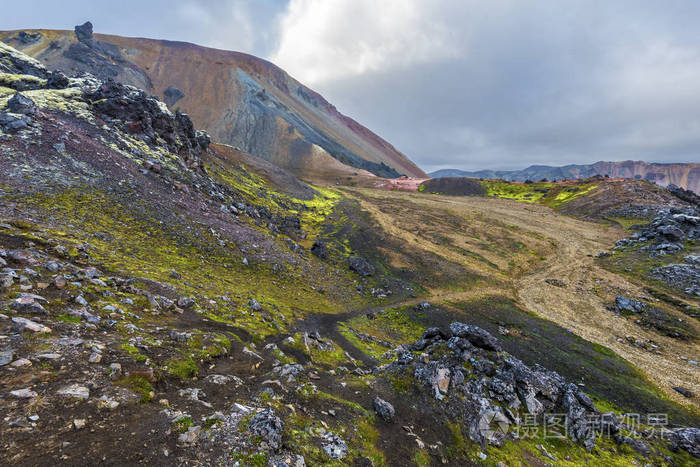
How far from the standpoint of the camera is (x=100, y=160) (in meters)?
30.6

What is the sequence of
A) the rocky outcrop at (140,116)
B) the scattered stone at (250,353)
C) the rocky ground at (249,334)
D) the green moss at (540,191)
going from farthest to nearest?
the green moss at (540,191) → the rocky outcrop at (140,116) → the scattered stone at (250,353) → the rocky ground at (249,334)

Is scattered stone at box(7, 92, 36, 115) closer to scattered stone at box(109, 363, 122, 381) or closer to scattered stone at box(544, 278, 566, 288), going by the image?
scattered stone at box(109, 363, 122, 381)

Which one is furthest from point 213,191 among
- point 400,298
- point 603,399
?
point 603,399

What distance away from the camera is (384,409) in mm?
13148

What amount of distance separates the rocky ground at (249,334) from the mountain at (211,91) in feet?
338

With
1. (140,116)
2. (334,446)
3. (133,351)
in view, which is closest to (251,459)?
(334,446)

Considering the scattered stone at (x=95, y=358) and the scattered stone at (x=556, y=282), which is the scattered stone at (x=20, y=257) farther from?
the scattered stone at (x=556, y=282)

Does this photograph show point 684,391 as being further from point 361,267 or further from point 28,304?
point 28,304

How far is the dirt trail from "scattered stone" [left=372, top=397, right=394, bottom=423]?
24887 mm

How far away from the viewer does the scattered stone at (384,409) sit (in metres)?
13.0

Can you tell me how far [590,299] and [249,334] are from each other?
46213 mm

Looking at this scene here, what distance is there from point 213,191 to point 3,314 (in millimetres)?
37014

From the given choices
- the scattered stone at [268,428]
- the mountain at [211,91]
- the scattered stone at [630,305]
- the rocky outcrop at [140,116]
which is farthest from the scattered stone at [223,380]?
the mountain at [211,91]

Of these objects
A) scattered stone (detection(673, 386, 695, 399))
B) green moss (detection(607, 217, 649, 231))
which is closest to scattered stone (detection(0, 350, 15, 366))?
scattered stone (detection(673, 386, 695, 399))
